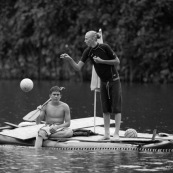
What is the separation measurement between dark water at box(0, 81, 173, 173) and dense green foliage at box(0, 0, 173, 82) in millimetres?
9668

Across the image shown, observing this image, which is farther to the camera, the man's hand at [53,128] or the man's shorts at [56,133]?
the man's hand at [53,128]

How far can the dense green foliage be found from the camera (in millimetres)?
48312

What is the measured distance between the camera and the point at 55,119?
60.4 feet

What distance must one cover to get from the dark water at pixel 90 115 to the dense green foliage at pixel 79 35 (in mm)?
9668

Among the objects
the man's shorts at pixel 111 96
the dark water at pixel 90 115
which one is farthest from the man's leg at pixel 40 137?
the man's shorts at pixel 111 96

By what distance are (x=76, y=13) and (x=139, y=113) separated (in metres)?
28.1

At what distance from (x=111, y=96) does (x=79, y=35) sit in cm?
3539

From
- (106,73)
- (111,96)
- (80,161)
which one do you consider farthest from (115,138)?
(80,161)

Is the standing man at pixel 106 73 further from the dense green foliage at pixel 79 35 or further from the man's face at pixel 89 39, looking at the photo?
the dense green foliage at pixel 79 35

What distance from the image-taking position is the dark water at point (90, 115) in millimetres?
15187

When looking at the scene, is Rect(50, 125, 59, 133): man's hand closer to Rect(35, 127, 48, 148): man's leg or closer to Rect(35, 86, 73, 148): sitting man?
Rect(35, 86, 73, 148): sitting man

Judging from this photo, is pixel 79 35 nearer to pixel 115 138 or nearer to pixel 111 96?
pixel 111 96

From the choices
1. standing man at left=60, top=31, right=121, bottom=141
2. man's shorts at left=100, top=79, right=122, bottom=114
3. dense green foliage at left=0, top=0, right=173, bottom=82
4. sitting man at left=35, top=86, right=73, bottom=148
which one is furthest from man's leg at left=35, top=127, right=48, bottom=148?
dense green foliage at left=0, top=0, right=173, bottom=82

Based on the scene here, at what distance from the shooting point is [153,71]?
48.4 m
